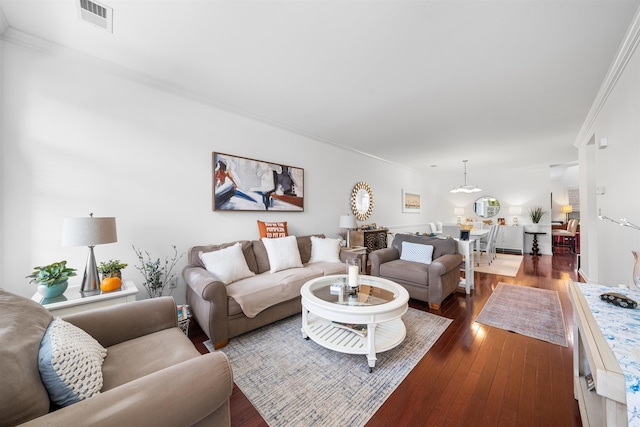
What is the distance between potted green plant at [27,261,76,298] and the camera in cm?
171

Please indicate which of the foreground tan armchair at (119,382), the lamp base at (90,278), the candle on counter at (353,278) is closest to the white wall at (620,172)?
the candle on counter at (353,278)

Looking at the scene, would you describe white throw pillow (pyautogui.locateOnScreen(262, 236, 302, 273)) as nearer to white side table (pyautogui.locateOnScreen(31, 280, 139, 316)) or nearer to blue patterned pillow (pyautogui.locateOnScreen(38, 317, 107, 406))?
white side table (pyautogui.locateOnScreen(31, 280, 139, 316))

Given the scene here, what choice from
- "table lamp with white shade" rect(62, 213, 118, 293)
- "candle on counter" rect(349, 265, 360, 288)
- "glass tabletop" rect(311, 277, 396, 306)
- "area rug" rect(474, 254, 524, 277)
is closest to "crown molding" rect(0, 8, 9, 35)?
"table lamp with white shade" rect(62, 213, 118, 293)

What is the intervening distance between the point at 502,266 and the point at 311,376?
5.39 metres

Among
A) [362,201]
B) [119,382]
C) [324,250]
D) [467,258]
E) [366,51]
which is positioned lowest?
[119,382]

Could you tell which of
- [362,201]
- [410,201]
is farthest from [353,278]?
[410,201]

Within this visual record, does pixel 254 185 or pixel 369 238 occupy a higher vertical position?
pixel 254 185

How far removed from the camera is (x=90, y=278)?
193 centimetres

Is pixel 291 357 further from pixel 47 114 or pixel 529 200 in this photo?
pixel 529 200

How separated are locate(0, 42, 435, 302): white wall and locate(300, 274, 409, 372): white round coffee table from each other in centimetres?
164

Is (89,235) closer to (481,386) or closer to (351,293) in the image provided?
(351,293)

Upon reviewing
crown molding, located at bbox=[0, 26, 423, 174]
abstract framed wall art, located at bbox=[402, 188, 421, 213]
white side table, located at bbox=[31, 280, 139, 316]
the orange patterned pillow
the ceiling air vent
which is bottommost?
white side table, located at bbox=[31, 280, 139, 316]

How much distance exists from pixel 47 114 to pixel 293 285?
2.74m

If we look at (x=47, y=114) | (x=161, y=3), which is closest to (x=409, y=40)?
(x=161, y=3)
